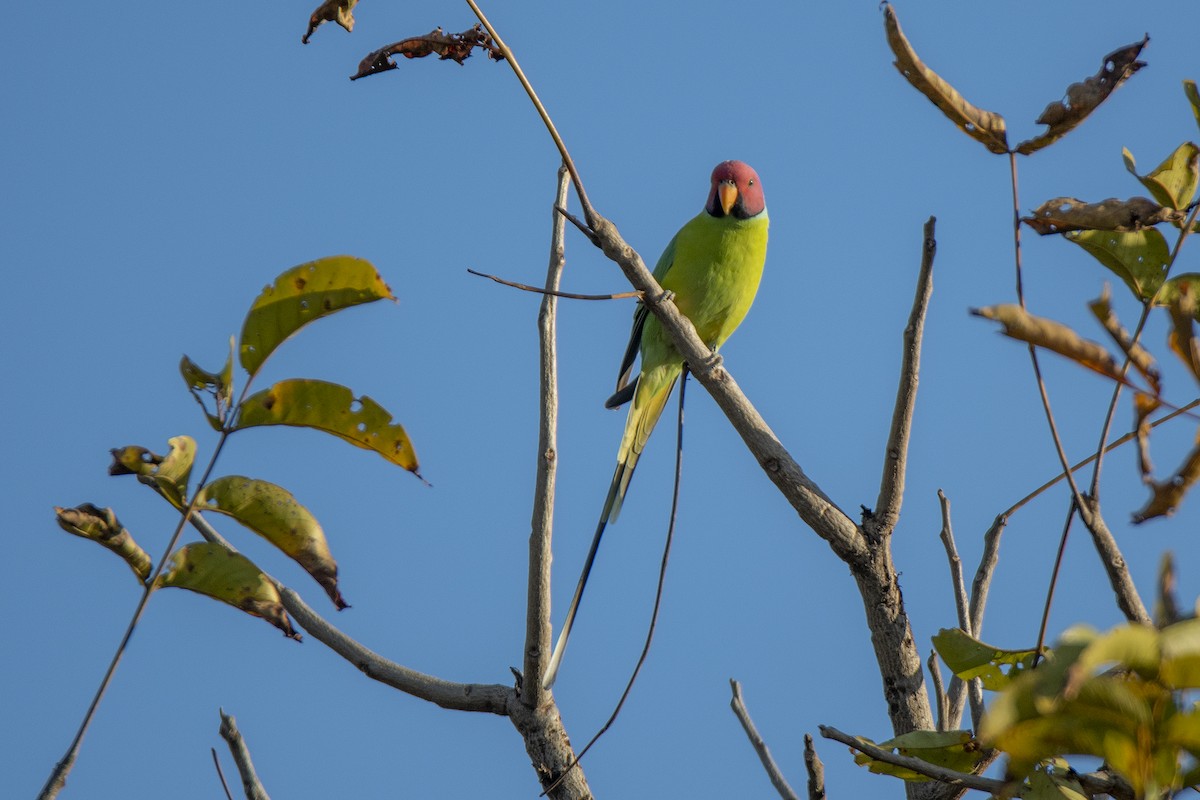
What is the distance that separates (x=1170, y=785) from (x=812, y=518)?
1515mm

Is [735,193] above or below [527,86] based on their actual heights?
above

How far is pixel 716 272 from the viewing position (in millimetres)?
4184

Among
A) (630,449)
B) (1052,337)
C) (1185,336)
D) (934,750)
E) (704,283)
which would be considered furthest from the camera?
(704,283)

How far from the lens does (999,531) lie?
249cm

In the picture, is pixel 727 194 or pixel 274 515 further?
pixel 727 194

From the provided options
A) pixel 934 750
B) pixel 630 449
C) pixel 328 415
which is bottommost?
pixel 934 750

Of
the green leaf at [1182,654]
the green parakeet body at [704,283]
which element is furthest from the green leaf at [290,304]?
the green parakeet body at [704,283]

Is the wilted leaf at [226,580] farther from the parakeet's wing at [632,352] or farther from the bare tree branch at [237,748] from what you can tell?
the parakeet's wing at [632,352]

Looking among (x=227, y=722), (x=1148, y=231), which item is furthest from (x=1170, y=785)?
(x=227, y=722)

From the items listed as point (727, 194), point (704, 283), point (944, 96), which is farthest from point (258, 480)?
point (727, 194)

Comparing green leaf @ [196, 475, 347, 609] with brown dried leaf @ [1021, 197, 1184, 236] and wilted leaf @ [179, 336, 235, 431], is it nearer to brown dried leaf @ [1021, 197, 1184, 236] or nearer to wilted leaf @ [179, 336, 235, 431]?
wilted leaf @ [179, 336, 235, 431]

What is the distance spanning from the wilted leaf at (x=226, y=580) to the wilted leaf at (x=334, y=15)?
88 cm

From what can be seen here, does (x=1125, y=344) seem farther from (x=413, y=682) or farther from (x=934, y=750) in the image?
(x=413, y=682)

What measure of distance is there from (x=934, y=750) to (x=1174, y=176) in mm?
999
